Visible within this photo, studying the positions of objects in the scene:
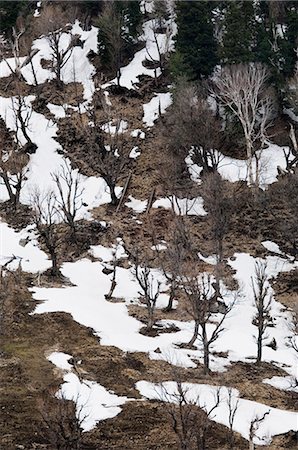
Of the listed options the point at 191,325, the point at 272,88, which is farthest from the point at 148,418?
the point at 272,88

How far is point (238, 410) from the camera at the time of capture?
2434 cm

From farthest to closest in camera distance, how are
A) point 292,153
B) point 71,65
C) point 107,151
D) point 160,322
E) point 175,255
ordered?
point 71,65
point 107,151
point 292,153
point 160,322
point 175,255

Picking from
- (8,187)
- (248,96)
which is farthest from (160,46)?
(8,187)

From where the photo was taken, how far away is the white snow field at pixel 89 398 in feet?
75.8

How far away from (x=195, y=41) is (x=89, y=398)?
120 feet

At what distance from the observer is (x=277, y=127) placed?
51.6 metres

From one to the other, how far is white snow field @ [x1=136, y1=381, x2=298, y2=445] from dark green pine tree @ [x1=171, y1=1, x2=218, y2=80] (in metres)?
31.7

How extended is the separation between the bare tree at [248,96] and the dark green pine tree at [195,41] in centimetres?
400

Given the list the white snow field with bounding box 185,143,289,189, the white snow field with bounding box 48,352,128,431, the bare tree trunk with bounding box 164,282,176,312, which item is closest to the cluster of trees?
the white snow field with bounding box 185,143,289,189

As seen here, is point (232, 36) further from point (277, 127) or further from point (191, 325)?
point (191, 325)

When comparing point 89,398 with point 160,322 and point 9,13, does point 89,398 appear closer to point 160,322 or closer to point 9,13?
point 160,322

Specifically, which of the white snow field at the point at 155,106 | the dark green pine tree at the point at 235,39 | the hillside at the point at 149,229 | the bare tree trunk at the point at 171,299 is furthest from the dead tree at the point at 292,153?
the bare tree trunk at the point at 171,299

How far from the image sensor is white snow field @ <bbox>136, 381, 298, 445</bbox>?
2311 cm

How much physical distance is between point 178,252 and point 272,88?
72.1 ft
